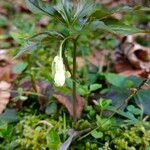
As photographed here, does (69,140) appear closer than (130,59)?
Yes

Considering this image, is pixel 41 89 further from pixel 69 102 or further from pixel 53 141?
pixel 53 141

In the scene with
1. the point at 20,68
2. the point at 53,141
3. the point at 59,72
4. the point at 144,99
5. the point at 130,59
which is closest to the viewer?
the point at 59,72

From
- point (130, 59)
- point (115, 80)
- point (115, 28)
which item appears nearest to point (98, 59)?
point (130, 59)

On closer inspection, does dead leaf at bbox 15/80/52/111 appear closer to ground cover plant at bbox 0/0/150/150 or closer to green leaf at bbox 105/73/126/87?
ground cover plant at bbox 0/0/150/150

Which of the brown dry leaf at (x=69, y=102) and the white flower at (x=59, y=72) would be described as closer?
the white flower at (x=59, y=72)

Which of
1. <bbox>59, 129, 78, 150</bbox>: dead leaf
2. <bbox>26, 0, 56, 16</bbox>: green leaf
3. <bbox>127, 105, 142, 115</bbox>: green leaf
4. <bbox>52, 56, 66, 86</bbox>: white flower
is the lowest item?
<bbox>59, 129, 78, 150</bbox>: dead leaf

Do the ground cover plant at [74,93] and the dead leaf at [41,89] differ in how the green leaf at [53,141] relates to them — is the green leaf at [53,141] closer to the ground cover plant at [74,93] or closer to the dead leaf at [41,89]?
the ground cover plant at [74,93]

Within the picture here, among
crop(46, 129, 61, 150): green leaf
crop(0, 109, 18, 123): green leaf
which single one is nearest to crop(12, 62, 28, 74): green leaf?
crop(0, 109, 18, 123): green leaf

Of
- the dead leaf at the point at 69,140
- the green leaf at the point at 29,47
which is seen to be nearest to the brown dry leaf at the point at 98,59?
the dead leaf at the point at 69,140
